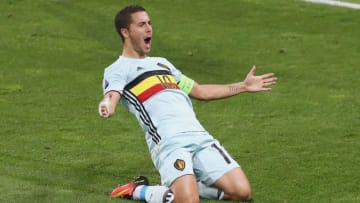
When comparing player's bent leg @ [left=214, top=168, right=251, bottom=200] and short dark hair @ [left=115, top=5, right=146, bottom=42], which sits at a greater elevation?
short dark hair @ [left=115, top=5, right=146, bottom=42]

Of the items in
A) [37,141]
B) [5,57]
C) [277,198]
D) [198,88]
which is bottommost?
[5,57]

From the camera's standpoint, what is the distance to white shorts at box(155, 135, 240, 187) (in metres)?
8.10

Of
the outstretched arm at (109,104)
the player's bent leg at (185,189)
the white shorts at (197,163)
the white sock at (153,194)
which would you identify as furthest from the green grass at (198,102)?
the outstretched arm at (109,104)

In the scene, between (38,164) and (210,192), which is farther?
(38,164)

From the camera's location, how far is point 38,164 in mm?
10180

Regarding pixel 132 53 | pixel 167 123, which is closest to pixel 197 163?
pixel 167 123

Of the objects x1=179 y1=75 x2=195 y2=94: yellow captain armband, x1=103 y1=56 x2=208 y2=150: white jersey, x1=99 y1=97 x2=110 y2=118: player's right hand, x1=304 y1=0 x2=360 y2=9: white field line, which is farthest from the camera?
x1=304 y1=0 x2=360 y2=9: white field line

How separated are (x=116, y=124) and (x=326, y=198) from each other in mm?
4155

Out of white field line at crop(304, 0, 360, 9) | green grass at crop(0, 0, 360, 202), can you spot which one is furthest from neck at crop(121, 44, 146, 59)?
white field line at crop(304, 0, 360, 9)

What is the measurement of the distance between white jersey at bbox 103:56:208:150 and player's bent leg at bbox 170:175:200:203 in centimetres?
31

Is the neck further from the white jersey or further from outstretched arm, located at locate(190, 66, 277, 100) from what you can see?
outstretched arm, located at locate(190, 66, 277, 100)

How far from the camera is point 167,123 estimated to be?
27.0 feet

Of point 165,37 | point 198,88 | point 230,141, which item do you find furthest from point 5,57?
point 198,88

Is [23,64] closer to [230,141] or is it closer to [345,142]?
[230,141]
